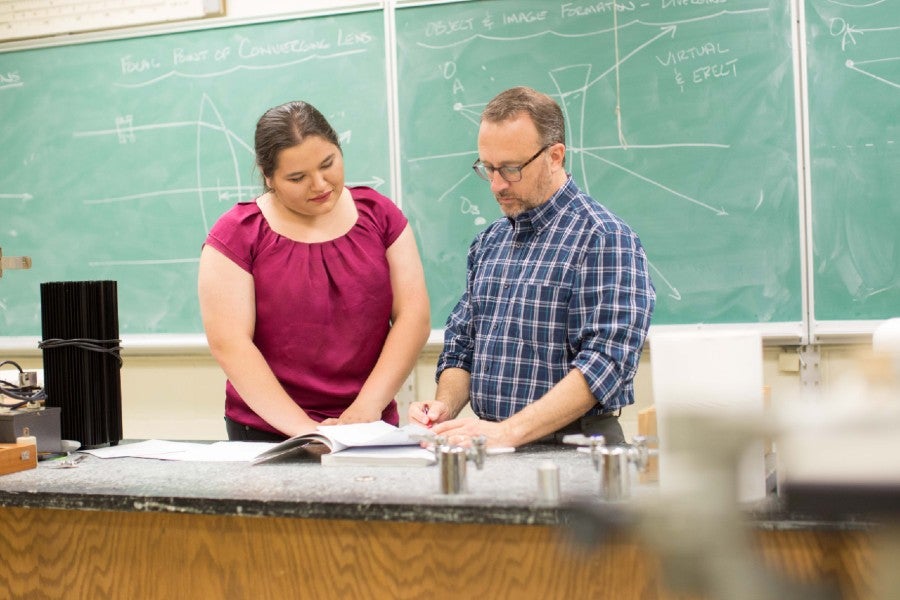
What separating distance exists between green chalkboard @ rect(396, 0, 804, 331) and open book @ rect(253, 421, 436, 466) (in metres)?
1.55

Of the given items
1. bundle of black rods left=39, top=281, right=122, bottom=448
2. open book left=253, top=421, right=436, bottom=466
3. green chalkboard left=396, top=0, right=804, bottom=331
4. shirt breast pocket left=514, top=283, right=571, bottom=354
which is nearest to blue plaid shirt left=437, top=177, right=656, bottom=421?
shirt breast pocket left=514, top=283, right=571, bottom=354

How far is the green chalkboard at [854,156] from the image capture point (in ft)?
9.53

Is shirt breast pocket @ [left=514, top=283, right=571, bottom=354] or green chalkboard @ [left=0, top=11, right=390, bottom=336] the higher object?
green chalkboard @ [left=0, top=11, right=390, bottom=336]

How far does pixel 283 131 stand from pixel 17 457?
2.85ft

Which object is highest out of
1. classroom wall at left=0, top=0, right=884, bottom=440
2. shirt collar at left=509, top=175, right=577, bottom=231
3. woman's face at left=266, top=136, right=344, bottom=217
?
woman's face at left=266, top=136, right=344, bottom=217

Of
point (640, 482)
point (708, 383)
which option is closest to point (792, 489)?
point (708, 383)

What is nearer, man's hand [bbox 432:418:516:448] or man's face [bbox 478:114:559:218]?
man's hand [bbox 432:418:516:448]

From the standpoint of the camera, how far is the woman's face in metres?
2.09

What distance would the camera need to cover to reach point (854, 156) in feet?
9.66

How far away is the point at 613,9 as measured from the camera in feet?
10.3

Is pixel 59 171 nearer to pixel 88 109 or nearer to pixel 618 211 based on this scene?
pixel 88 109

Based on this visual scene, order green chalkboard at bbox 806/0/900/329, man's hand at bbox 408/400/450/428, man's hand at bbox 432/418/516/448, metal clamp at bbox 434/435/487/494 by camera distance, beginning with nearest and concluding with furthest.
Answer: metal clamp at bbox 434/435/487/494 < man's hand at bbox 432/418/516/448 < man's hand at bbox 408/400/450/428 < green chalkboard at bbox 806/0/900/329

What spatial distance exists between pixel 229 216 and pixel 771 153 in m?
1.77

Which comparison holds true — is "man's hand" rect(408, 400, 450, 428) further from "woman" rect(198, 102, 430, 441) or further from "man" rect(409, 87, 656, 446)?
"woman" rect(198, 102, 430, 441)
